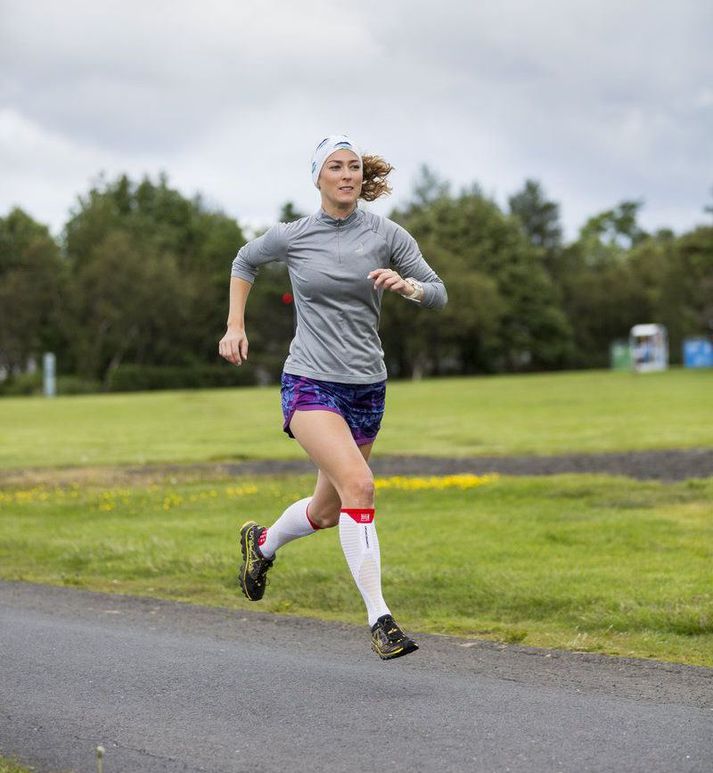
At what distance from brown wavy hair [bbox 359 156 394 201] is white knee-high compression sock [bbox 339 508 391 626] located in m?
1.73

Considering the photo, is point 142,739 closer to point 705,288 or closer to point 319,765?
point 319,765

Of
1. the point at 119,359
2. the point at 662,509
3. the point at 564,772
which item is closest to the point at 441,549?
the point at 662,509

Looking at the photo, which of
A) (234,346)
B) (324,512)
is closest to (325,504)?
(324,512)

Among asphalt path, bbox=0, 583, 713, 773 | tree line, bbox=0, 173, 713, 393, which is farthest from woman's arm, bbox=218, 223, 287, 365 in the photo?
tree line, bbox=0, 173, 713, 393

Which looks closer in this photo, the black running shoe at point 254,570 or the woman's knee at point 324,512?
the woman's knee at point 324,512

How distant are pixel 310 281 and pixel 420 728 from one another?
7.63ft

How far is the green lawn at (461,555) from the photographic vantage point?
743 centimetres

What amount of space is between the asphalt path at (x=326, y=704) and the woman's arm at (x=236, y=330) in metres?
1.60

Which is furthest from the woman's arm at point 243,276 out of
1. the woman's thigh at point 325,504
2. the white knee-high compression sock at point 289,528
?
the white knee-high compression sock at point 289,528

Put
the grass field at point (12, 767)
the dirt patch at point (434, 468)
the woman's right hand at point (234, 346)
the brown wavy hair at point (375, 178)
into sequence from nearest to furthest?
the grass field at point (12, 767), the woman's right hand at point (234, 346), the brown wavy hair at point (375, 178), the dirt patch at point (434, 468)

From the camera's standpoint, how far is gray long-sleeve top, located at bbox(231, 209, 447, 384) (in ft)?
19.7

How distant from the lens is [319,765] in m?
4.35

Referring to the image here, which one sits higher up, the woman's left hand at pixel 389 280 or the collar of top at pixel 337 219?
the collar of top at pixel 337 219

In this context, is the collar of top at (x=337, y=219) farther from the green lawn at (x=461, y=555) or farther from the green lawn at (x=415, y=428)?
the green lawn at (x=415, y=428)
